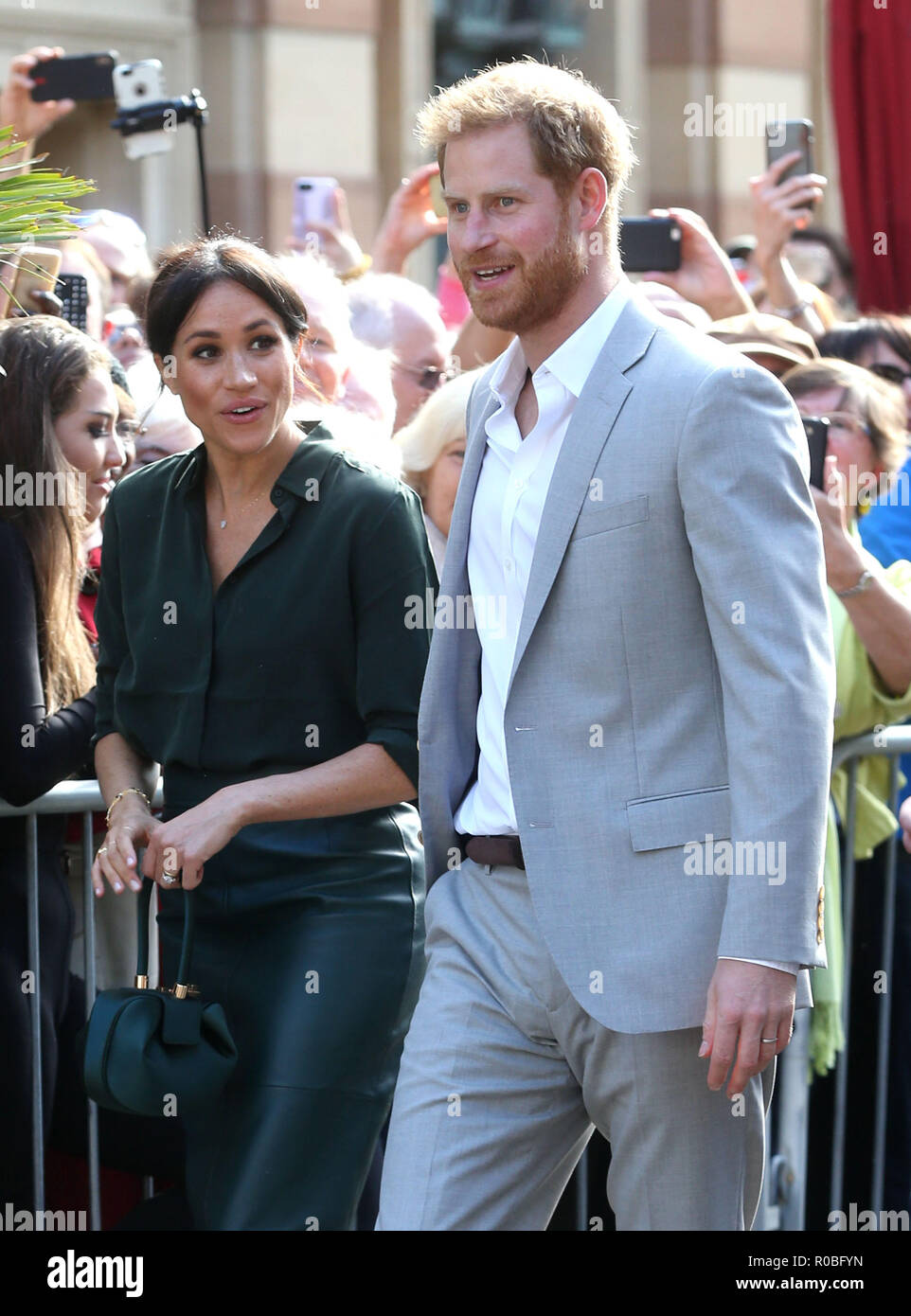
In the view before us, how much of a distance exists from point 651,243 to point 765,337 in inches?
29.2

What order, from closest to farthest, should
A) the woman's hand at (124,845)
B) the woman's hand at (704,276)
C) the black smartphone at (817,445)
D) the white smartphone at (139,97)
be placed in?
the woman's hand at (124,845) < the black smartphone at (817,445) < the woman's hand at (704,276) < the white smartphone at (139,97)

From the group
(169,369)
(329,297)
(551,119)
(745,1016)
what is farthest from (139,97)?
(745,1016)

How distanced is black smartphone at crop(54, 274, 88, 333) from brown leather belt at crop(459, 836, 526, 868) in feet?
7.75

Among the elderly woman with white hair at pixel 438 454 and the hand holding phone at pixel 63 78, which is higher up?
the hand holding phone at pixel 63 78

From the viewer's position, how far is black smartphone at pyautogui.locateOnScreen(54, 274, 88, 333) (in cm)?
470

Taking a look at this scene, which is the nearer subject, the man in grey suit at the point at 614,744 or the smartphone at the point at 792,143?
the man in grey suit at the point at 614,744

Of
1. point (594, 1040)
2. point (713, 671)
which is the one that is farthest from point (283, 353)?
point (594, 1040)

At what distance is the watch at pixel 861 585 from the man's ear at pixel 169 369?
1542mm

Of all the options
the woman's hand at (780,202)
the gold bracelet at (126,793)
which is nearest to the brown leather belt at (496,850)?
the gold bracelet at (126,793)

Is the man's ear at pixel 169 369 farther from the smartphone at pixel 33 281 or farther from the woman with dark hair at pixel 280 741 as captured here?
the smartphone at pixel 33 281

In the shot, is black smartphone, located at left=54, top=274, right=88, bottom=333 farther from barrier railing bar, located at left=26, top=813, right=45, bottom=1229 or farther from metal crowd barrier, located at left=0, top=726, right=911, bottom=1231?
metal crowd barrier, located at left=0, top=726, right=911, bottom=1231

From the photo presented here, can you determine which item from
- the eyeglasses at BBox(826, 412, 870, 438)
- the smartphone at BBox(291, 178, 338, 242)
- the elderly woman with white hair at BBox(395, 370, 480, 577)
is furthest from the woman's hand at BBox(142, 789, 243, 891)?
the smartphone at BBox(291, 178, 338, 242)

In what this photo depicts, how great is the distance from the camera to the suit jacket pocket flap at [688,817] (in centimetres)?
260
